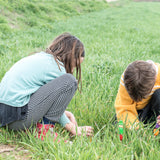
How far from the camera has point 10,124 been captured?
1601 millimetres

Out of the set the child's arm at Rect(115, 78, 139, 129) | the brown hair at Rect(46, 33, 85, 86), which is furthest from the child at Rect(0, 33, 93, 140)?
the child's arm at Rect(115, 78, 139, 129)

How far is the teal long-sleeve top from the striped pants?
0.22ft

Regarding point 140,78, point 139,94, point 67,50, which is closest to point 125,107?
point 139,94

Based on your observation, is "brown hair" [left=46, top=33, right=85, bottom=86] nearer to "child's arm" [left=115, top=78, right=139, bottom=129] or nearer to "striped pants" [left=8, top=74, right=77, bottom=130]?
"striped pants" [left=8, top=74, right=77, bottom=130]

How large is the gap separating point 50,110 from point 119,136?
1.69 feet

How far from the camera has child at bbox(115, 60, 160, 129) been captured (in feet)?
5.45

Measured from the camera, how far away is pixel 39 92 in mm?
1562

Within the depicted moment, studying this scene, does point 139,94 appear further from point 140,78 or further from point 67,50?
point 67,50

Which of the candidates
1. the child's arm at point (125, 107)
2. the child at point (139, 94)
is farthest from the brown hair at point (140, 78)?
the child's arm at point (125, 107)

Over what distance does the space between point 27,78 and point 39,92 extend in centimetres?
14

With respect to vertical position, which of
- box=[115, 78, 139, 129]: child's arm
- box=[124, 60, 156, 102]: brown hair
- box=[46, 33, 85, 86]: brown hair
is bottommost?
box=[115, 78, 139, 129]: child's arm

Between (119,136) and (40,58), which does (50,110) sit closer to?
(40,58)

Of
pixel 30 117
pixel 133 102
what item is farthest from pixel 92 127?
pixel 30 117

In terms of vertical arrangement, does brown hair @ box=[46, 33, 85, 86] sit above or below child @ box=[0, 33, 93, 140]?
above
